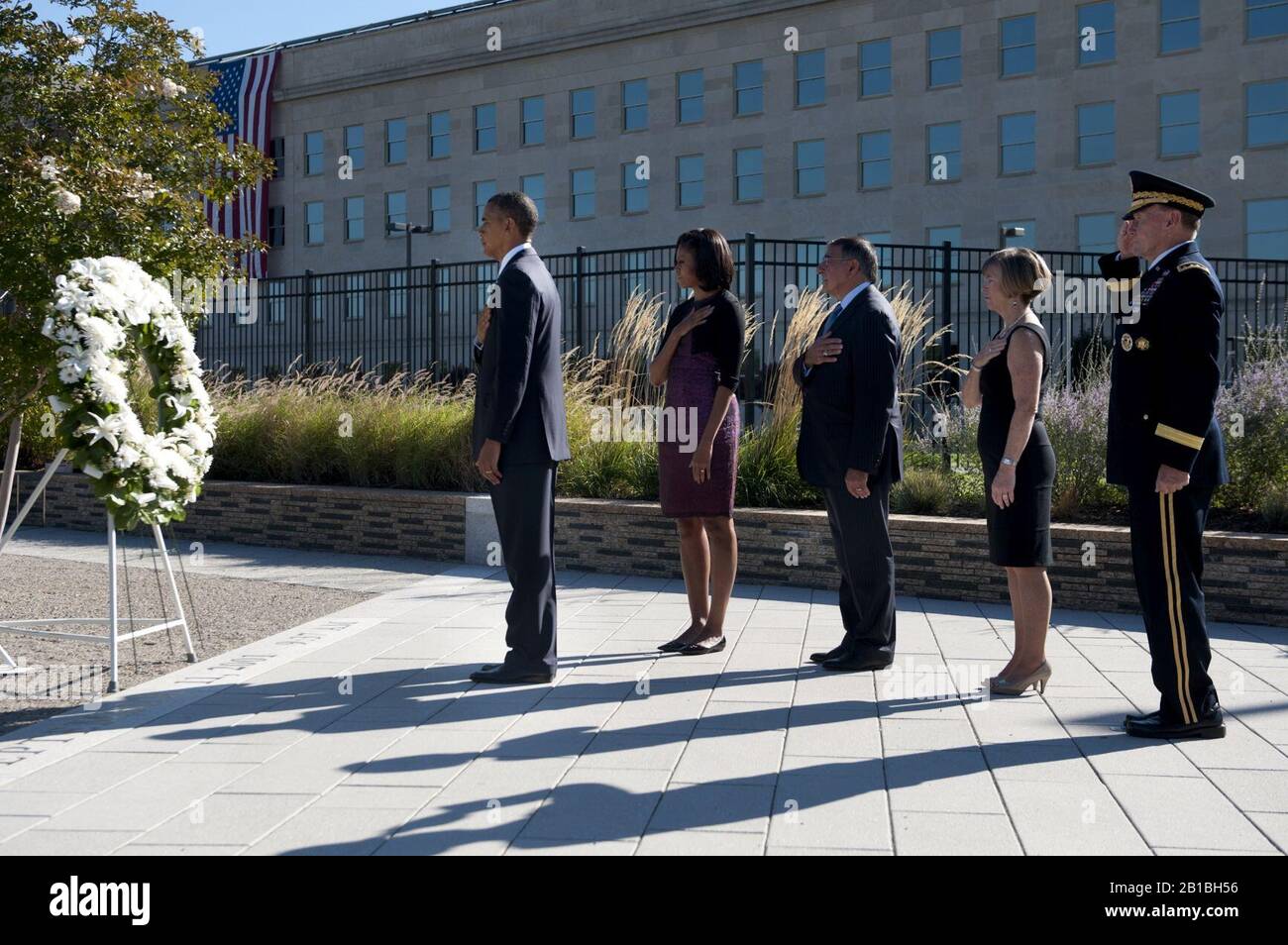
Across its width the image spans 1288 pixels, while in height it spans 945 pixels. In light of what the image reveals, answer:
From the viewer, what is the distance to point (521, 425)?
6.04 m

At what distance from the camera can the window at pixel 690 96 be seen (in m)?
43.7

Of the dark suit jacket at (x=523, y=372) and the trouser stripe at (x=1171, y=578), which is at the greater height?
the dark suit jacket at (x=523, y=372)

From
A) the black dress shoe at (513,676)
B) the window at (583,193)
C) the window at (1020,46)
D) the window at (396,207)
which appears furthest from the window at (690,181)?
the black dress shoe at (513,676)

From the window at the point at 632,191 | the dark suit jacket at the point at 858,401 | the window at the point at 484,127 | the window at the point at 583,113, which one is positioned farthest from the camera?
the window at the point at 484,127

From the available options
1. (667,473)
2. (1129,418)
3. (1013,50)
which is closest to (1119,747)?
(1129,418)

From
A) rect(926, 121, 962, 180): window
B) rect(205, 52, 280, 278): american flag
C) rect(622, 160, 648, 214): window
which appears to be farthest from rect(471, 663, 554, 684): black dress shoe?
rect(205, 52, 280, 278): american flag

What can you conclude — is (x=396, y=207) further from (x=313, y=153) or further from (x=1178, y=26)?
(x=1178, y=26)

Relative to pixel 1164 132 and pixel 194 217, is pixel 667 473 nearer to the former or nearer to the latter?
pixel 194 217

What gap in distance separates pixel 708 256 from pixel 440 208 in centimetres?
4441

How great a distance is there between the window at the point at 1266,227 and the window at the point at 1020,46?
807cm

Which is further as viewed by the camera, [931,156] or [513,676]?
[931,156]

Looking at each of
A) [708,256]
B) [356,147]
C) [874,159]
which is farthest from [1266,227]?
[356,147]

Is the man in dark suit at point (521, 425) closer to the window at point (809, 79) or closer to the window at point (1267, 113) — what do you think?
the window at point (1267, 113)
